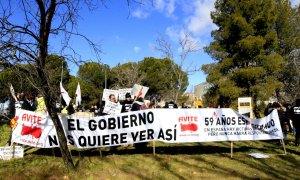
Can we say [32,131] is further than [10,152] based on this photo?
Yes

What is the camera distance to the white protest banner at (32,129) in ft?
33.6

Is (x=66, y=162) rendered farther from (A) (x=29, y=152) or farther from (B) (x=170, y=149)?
(B) (x=170, y=149)

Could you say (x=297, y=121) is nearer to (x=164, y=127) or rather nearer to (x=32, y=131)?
(x=164, y=127)

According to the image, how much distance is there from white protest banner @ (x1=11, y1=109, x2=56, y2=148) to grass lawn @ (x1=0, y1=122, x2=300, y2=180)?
46 centimetres

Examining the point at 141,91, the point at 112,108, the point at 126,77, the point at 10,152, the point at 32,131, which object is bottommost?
the point at 10,152

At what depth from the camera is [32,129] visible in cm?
1030

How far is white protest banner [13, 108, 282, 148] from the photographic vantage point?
33.6 feet

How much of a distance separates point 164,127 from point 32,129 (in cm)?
383

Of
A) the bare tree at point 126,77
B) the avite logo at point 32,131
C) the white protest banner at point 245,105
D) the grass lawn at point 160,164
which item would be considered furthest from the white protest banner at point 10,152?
the bare tree at point 126,77

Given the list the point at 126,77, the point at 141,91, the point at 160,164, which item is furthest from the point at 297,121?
the point at 126,77

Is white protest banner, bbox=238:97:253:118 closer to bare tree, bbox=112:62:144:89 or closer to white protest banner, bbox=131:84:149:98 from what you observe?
white protest banner, bbox=131:84:149:98

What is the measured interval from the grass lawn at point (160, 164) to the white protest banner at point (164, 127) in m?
0.51

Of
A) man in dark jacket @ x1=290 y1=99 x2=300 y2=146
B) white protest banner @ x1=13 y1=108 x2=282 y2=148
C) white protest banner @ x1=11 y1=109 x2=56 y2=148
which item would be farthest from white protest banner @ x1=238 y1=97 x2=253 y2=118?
white protest banner @ x1=11 y1=109 x2=56 y2=148

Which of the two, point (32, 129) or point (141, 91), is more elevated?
point (141, 91)
